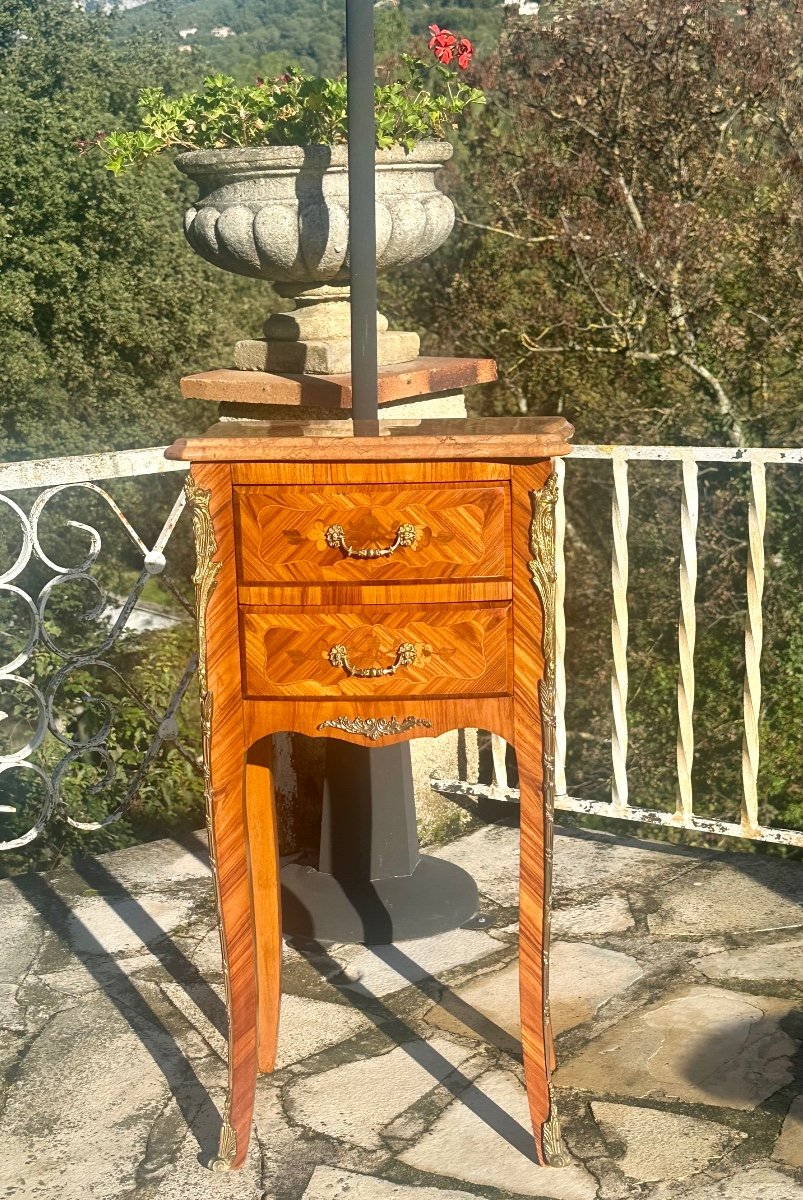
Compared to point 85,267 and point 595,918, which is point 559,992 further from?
point 85,267

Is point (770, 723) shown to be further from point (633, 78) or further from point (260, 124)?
point (260, 124)

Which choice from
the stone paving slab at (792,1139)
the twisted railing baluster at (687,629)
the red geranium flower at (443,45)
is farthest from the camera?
the red geranium flower at (443,45)

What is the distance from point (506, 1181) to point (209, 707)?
0.89 meters

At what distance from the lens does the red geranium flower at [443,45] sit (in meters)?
3.67

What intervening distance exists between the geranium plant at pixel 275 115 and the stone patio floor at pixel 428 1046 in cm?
175

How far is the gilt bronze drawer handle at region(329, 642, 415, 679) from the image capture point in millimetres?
2193

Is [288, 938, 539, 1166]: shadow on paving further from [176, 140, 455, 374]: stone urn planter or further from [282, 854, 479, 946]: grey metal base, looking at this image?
[176, 140, 455, 374]: stone urn planter

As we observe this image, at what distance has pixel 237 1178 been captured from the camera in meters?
2.27

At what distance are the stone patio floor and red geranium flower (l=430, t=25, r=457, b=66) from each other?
6.81ft

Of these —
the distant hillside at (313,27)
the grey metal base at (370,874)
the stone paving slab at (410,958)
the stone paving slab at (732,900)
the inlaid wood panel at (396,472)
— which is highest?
the distant hillside at (313,27)

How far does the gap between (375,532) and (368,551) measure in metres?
0.03

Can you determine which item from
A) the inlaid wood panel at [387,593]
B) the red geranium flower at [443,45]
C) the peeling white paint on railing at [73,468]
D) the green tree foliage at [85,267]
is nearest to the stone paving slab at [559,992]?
the inlaid wood panel at [387,593]

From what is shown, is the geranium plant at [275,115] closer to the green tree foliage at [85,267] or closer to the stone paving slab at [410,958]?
the stone paving slab at [410,958]

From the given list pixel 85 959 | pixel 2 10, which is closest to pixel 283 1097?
pixel 85 959
